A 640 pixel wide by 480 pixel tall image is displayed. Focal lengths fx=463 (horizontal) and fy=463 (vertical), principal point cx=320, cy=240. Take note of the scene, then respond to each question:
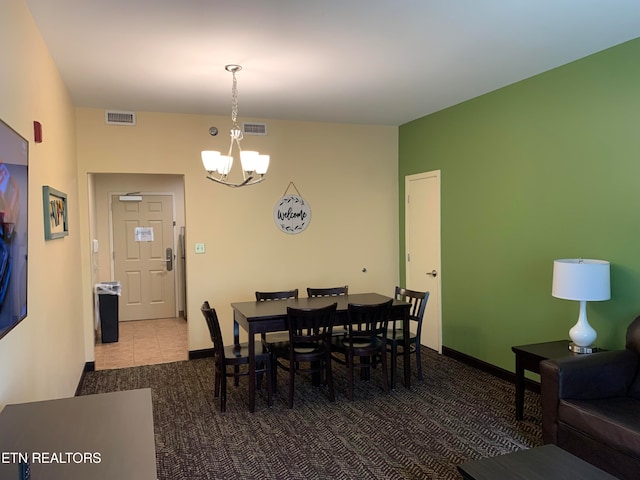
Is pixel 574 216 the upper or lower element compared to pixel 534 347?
upper

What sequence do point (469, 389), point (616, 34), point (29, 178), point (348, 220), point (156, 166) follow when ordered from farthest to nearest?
point (348, 220)
point (156, 166)
point (469, 389)
point (616, 34)
point (29, 178)

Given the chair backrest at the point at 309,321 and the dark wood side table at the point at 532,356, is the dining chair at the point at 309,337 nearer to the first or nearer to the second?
the chair backrest at the point at 309,321

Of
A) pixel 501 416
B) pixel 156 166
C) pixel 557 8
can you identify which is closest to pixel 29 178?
pixel 156 166

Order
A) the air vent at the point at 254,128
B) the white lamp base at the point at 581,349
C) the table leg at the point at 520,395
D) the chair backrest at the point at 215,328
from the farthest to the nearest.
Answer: the air vent at the point at 254,128
the chair backrest at the point at 215,328
the table leg at the point at 520,395
the white lamp base at the point at 581,349

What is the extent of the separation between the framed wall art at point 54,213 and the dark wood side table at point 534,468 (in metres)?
2.75

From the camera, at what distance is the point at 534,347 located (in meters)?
3.51

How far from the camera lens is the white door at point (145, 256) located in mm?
7293

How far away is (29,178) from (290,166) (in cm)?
345

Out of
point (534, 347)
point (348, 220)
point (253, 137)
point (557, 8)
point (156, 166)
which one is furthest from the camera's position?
point (348, 220)

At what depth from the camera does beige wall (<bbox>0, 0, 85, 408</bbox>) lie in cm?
212

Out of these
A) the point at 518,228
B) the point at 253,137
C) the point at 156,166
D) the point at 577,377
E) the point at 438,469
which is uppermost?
the point at 253,137

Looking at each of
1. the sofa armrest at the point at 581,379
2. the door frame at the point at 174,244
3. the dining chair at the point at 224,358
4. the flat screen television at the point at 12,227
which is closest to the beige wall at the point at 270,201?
the dining chair at the point at 224,358

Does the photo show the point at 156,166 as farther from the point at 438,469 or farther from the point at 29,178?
the point at 438,469

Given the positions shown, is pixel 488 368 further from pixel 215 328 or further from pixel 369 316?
pixel 215 328
